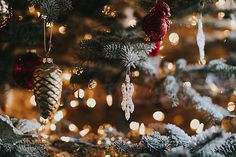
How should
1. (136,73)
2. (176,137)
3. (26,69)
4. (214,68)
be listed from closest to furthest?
(176,137)
(26,69)
(214,68)
(136,73)

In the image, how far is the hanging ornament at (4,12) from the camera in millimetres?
886

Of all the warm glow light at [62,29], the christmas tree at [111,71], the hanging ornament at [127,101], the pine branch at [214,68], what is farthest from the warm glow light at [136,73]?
the hanging ornament at [127,101]

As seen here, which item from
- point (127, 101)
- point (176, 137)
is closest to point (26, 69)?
point (127, 101)

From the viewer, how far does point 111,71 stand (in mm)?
1322

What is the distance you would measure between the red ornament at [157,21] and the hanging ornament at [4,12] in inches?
11.2

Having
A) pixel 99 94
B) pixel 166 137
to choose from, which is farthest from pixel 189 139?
pixel 99 94

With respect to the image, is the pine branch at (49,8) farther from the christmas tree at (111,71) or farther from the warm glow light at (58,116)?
the warm glow light at (58,116)

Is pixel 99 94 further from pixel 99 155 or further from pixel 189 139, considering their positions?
pixel 189 139

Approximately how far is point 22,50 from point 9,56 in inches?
1.6

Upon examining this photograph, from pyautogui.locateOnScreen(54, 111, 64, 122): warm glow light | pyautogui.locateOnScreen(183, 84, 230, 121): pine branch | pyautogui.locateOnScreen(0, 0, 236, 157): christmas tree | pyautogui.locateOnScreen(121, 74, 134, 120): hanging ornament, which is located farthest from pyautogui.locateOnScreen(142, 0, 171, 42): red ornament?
pyautogui.locateOnScreen(54, 111, 64, 122): warm glow light

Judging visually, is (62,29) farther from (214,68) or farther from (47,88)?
(214,68)

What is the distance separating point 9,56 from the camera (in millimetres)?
1262

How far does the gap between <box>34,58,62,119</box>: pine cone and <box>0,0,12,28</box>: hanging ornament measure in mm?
141

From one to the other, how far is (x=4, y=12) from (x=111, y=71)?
48cm
